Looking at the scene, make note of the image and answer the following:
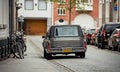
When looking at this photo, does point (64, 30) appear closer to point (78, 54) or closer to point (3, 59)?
point (78, 54)

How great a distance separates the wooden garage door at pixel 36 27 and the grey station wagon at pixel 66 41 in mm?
68468

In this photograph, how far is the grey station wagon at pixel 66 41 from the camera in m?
28.3

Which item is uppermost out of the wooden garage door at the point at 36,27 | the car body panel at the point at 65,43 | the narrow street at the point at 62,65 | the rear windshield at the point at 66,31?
the rear windshield at the point at 66,31

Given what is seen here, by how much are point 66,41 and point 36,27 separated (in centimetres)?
6927

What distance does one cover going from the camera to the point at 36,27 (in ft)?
319

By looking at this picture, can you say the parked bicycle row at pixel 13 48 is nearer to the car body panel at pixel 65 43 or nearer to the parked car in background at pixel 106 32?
the car body panel at pixel 65 43

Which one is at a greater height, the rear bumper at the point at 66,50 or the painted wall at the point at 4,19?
the painted wall at the point at 4,19

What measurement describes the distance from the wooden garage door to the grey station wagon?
68.5 m

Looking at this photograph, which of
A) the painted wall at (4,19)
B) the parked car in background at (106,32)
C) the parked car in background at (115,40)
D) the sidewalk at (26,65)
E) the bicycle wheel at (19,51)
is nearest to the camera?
the sidewalk at (26,65)

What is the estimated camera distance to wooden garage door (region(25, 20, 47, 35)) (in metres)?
97.2

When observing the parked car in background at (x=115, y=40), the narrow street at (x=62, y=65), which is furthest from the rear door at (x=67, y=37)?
the parked car in background at (x=115, y=40)

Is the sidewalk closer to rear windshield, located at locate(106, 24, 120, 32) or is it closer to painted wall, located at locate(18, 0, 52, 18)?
rear windshield, located at locate(106, 24, 120, 32)

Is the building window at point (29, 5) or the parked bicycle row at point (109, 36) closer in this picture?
the parked bicycle row at point (109, 36)

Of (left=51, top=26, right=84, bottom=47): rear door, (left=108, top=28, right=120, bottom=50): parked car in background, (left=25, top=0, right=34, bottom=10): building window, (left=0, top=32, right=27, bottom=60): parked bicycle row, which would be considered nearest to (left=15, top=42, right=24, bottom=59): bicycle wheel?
(left=0, top=32, right=27, bottom=60): parked bicycle row
